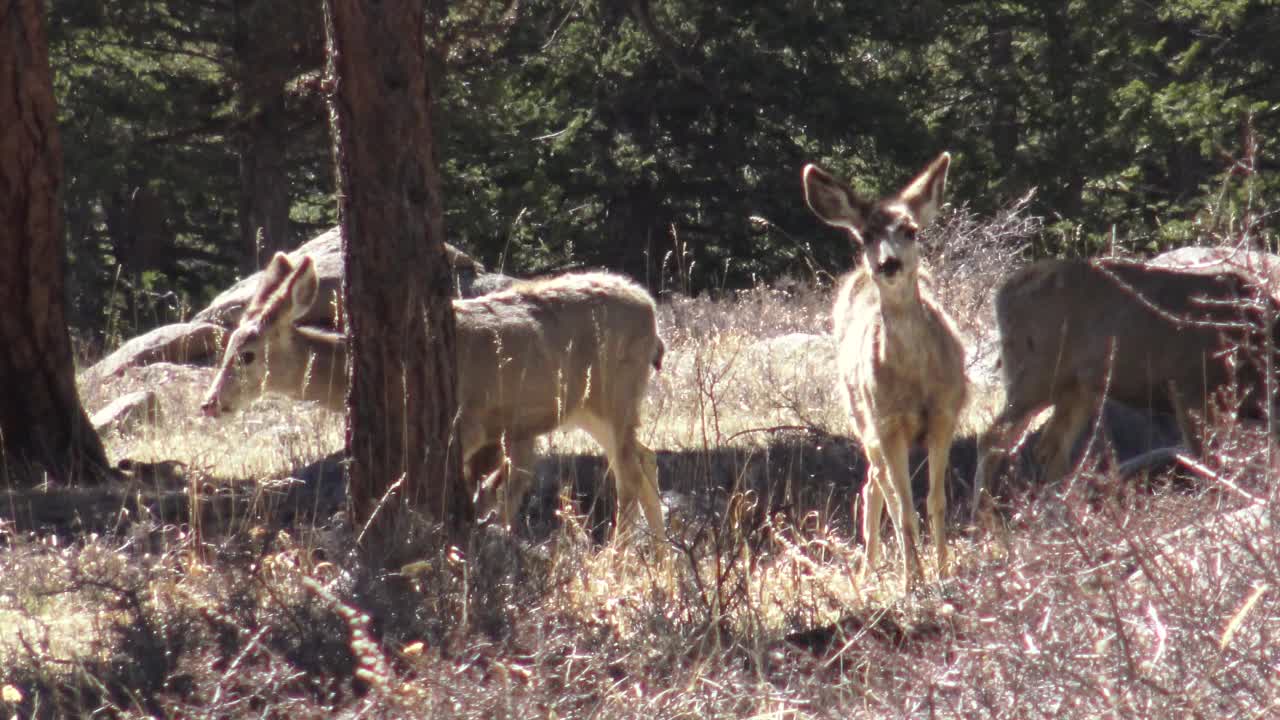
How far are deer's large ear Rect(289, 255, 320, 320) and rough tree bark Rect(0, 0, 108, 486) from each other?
5.51 ft

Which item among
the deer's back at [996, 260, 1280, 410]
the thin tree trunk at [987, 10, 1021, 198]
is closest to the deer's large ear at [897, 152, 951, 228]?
the deer's back at [996, 260, 1280, 410]

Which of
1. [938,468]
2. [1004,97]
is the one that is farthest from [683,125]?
[938,468]

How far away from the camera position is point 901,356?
23.8 ft

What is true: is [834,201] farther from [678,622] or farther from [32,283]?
[32,283]

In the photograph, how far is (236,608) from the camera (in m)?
5.40

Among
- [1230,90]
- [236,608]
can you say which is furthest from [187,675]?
[1230,90]

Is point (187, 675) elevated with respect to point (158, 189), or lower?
lower

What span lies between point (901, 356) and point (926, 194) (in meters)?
0.81

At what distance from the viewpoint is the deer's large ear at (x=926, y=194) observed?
7.40 meters

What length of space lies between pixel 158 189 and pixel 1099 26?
14.4 metres

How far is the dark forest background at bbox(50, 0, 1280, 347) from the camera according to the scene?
19.6 meters

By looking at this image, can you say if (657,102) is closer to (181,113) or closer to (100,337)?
(181,113)

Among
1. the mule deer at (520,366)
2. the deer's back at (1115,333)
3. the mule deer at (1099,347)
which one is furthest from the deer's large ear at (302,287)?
the deer's back at (1115,333)

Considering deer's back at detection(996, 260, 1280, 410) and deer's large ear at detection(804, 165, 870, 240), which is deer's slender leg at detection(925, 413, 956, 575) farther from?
deer's back at detection(996, 260, 1280, 410)
